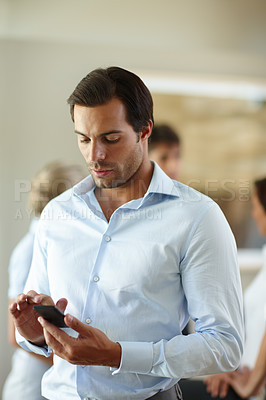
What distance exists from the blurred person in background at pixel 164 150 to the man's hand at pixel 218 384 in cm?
93

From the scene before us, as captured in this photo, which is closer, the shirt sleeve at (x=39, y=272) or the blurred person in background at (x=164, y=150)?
the shirt sleeve at (x=39, y=272)

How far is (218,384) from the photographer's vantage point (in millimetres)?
1711

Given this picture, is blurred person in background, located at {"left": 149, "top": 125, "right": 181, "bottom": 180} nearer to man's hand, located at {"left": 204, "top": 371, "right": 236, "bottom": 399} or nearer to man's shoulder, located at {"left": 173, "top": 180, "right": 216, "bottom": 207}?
man's hand, located at {"left": 204, "top": 371, "right": 236, "bottom": 399}

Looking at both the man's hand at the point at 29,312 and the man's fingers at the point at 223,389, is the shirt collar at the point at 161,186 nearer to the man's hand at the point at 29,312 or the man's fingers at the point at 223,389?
the man's hand at the point at 29,312

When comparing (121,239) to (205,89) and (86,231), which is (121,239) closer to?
(86,231)

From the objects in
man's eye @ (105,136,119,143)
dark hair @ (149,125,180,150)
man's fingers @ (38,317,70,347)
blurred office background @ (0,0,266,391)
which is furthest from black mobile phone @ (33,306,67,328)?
blurred office background @ (0,0,266,391)

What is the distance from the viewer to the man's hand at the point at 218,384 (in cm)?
170

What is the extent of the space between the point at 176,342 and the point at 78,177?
926mm

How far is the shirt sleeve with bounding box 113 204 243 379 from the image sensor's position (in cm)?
92

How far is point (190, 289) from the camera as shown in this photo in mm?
964

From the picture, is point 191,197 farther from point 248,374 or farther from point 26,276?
point 248,374

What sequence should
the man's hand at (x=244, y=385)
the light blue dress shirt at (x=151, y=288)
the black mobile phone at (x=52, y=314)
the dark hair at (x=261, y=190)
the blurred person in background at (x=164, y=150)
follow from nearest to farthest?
the black mobile phone at (x=52, y=314), the light blue dress shirt at (x=151, y=288), the man's hand at (x=244, y=385), the dark hair at (x=261, y=190), the blurred person in background at (x=164, y=150)

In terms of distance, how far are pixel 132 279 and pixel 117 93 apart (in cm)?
38

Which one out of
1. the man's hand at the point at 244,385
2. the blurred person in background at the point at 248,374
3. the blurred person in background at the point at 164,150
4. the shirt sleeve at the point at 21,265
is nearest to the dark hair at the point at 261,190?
the blurred person in background at the point at 248,374
